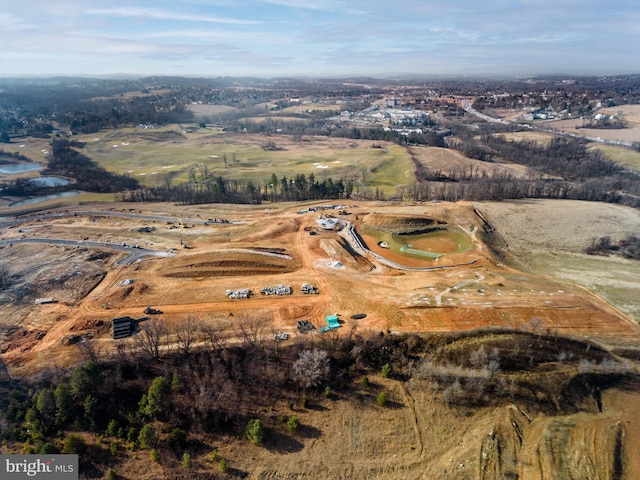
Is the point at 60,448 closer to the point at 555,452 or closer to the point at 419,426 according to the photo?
the point at 419,426

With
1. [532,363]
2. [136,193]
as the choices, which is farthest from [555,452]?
[136,193]

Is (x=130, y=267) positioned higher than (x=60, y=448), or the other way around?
(x=130, y=267)

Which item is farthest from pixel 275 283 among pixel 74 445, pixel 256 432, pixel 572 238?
pixel 572 238

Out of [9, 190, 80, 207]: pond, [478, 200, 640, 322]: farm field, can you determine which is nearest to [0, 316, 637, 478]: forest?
[478, 200, 640, 322]: farm field

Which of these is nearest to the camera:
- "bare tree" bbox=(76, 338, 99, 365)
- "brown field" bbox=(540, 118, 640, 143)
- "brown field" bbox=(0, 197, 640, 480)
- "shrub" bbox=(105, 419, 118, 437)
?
"brown field" bbox=(0, 197, 640, 480)

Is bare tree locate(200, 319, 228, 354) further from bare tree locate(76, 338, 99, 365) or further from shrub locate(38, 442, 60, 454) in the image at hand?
shrub locate(38, 442, 60, 454)

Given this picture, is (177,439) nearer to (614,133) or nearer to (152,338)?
(152,338)
